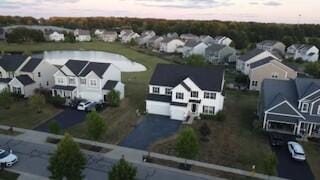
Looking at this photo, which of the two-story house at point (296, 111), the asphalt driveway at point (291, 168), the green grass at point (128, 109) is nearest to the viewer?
the asphalt driveway at point (291, 168)

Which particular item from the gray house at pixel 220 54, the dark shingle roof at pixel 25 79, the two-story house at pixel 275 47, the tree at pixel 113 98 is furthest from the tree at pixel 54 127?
the two-story house at pixel 275 47

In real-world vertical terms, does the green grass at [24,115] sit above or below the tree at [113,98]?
below

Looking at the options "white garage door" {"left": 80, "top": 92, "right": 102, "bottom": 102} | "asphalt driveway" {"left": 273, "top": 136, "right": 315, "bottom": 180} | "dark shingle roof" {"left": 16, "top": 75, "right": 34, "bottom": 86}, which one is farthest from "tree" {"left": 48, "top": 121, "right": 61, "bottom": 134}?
"asphalt driveway" {"left": 273, "top": 136, "right": 315, "bottom": 180}

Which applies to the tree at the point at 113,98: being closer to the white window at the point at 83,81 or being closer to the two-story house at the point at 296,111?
the white window at the point at 83,81

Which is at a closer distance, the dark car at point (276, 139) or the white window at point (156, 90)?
the dark car at point (276, 139)

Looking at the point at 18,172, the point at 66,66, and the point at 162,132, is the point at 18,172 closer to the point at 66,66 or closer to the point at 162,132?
the point at 162,132

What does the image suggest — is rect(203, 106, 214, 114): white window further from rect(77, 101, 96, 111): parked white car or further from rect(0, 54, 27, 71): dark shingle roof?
rect(0, 54, 27, 71): dark shingle roof
